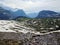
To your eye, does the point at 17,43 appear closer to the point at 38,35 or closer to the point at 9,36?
the point at 9,36

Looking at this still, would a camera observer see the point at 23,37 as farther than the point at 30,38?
No

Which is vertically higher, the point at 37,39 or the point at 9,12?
the point at 9,12

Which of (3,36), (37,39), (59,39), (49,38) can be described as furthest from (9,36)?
(59,39)

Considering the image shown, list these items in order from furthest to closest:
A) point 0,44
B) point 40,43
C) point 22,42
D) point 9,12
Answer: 1. point 9,12
2. point 40,43
3. point 22,42
4. point 0,44

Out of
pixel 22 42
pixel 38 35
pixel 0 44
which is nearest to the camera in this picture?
pixel 0 44

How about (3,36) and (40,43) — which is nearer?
(3,36)

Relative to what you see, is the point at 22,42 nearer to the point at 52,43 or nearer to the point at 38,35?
the point at 38,35

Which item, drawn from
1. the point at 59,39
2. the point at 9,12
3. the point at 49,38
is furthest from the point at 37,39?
the point at 9,12
